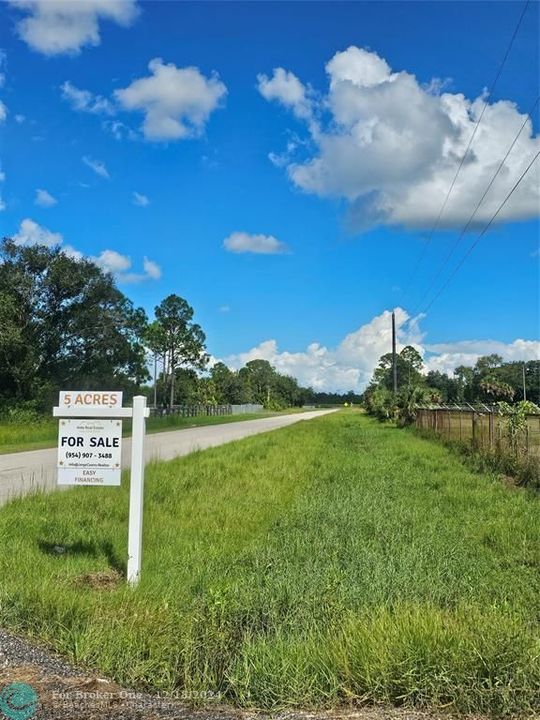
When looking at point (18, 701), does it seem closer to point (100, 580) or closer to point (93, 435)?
point (100, 580)

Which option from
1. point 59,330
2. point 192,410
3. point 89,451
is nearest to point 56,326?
point 59,330

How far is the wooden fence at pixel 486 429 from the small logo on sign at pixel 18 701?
42.6 feet

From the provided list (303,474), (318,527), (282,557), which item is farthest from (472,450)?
(282,557)

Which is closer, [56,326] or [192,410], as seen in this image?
[56,326]

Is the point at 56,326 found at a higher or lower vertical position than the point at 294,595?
higher

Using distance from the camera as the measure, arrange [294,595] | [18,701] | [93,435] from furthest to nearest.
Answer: [93,435] → [294,595] → [18,701]

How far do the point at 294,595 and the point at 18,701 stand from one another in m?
2.36

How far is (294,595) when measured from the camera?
5.28m

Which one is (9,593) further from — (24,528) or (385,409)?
(385,409)

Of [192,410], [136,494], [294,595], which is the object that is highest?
[192,410]

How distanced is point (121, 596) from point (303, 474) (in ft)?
33.0

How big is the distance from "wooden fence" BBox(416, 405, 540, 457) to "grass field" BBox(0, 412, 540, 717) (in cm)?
450

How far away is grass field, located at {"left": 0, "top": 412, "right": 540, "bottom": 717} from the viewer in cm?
378

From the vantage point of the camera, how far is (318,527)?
8586 mm
